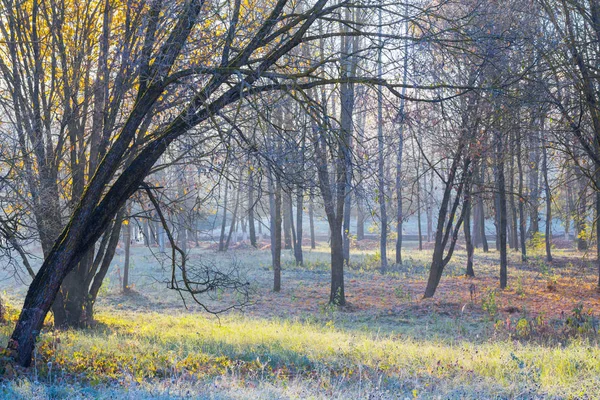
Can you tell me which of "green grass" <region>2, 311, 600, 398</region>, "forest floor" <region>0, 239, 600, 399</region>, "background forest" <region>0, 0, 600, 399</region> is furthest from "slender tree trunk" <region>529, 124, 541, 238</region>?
"green grass" <region>2, 311, 600, 398</region>

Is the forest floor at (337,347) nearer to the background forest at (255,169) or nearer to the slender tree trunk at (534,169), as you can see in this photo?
the background forest at (255,169)

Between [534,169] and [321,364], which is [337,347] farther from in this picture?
[534,169]

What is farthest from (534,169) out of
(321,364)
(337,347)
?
(321,364)

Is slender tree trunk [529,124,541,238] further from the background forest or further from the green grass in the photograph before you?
the green grass

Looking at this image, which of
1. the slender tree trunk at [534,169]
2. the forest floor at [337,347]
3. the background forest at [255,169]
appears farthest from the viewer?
the slender tree trunk at [534,169]

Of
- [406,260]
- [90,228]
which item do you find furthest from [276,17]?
[406,260]

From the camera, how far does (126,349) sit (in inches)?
333

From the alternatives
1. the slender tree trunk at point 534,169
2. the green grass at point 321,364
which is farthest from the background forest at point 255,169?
the slender tree trunk at point 534,169

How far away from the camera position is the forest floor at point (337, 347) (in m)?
5.74

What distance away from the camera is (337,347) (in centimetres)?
869

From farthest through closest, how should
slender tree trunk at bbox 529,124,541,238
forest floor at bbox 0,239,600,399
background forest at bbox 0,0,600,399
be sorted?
slender tree trunk at bbox 529,124,541,238 → background forest at bbox 0,0,600,399 → forest floor at bbox 0,239,600,399

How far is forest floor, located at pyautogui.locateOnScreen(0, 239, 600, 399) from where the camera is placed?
5.74 meters

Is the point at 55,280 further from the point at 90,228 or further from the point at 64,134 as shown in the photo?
the point at 64,134

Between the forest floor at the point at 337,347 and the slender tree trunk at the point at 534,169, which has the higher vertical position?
the slender tree trunk at the point at 534,169
